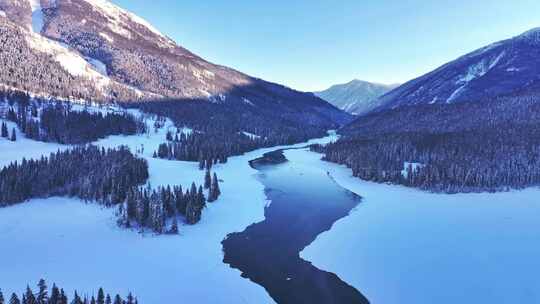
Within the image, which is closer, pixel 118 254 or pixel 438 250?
pixel 118 254

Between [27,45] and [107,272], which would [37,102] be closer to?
[27,45]

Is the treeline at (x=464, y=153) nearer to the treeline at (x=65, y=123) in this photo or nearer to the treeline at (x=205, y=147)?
the treeline at (x=205, y=147)

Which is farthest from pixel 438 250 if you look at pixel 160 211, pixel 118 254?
pixel 118 254

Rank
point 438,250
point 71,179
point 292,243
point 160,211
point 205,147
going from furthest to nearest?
1. point 205,147
2. point 71,179
3. point 160,211
4. point 292,243
5. point 438,250

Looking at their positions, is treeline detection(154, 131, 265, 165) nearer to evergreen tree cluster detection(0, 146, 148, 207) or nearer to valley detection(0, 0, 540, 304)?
valley detection(0, 0, 540, 304)

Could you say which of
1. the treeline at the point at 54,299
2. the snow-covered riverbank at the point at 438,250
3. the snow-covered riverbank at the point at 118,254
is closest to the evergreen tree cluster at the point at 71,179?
the snow-covered riverbank at the point at 118,254

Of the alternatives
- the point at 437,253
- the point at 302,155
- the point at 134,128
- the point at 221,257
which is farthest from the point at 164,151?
the point at 437,253

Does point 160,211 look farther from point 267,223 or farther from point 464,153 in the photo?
point 464,153
